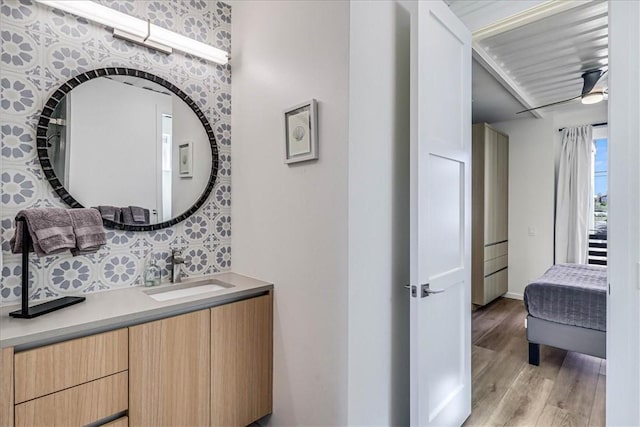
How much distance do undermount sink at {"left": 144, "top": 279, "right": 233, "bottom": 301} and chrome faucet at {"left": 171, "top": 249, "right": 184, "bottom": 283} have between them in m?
0.06

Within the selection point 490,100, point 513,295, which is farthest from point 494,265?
point 490,100

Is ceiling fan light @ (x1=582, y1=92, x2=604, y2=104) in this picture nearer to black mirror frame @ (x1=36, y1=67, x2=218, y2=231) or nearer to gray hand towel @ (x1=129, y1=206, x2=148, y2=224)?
black mirror frame @ (x1=36, y1=67, x2=218, y2=231)

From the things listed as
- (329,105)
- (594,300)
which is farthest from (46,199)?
(594,300)

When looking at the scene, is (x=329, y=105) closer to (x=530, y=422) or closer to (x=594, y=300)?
(x=530, y=422)

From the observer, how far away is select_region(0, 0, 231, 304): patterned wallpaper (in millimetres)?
1433

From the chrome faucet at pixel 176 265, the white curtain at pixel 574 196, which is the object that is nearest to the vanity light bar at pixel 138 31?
the chrome faucet at pixel 176 265

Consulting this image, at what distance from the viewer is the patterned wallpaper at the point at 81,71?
1433 mm

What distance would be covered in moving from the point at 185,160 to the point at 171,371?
1170 mm

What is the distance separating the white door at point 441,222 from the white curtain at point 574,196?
132 inches

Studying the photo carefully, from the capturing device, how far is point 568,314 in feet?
8.23

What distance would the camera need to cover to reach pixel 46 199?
5.00 ft

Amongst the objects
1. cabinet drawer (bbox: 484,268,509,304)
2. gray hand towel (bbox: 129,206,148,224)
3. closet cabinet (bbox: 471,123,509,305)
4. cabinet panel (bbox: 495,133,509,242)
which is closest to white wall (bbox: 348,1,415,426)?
gray hand towel (bbox: 129,206,148,224)

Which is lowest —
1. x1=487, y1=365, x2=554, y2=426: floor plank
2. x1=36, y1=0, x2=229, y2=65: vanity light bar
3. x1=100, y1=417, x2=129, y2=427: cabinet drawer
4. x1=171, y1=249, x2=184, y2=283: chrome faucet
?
x1=487, y1=365, x2=554, y2=426: floor plank

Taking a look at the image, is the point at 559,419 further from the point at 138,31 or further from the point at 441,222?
the point at 138,31
